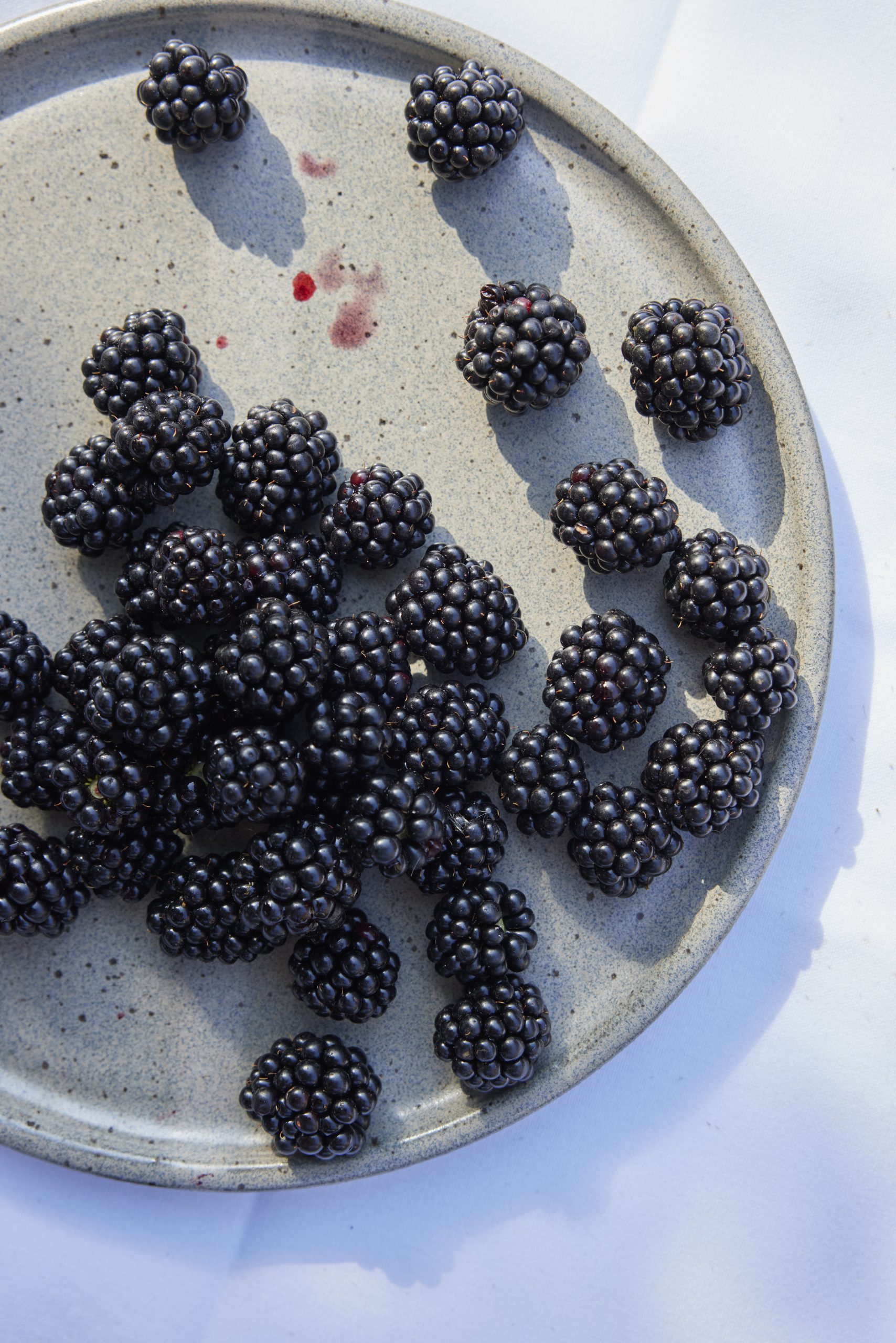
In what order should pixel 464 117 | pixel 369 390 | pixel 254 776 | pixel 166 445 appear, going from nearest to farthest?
1. pixel 254 776
2. pixel 166 445
3. pixel 464 117
4. pixel 369 390

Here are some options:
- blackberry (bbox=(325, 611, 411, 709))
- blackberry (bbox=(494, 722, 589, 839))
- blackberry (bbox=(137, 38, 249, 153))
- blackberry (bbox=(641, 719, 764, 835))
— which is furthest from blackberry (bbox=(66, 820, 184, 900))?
blackberry (bbox=(137, 38, 249, 153))

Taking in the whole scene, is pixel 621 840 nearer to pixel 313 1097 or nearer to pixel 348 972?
pixel 348 972

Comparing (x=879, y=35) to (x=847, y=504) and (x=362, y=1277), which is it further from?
(x=362, y=1277)

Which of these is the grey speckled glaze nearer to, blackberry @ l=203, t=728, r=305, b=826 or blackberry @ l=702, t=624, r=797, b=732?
blackberry @ l=702, t=624, r=797, b=732

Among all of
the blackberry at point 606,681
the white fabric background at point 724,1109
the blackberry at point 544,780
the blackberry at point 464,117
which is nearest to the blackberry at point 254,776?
the blackberry at point 544,780

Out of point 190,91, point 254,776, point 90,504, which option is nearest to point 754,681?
point 254,776

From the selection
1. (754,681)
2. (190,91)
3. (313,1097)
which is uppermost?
(190,91)
